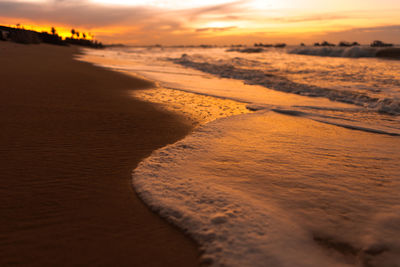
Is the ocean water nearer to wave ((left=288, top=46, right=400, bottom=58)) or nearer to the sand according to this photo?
the sand

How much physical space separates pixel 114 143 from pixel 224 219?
209cm

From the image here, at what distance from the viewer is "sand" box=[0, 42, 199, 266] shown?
1.76 meters

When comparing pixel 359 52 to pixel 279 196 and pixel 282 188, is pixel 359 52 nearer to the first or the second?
pixel 282 188

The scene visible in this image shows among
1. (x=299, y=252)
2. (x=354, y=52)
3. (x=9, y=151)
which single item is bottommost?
(x=299, y=252)

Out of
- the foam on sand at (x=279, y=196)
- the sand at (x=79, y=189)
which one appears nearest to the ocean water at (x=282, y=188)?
the foam on sand at (x=279, y=196)

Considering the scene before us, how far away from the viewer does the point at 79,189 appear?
2457mm

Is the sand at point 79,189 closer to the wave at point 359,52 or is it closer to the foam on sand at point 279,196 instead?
the foam on sand at point 279,196

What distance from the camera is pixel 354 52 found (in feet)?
108

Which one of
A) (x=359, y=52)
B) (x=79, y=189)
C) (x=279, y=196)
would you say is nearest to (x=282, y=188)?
(x=279, y=196)

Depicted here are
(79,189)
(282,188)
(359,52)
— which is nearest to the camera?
(79,189)

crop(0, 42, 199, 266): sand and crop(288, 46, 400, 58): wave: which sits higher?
crop(288, 46, 400, 58): wave

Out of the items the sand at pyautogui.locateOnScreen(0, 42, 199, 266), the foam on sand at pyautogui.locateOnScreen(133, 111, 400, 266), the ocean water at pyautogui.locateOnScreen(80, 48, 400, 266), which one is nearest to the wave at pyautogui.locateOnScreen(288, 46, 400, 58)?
the ocean water at pyautogui.locateOnScreen(80, 48, 400, 266)

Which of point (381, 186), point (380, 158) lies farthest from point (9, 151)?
point (380, 158)

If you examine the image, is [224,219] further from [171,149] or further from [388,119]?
[388,119]
